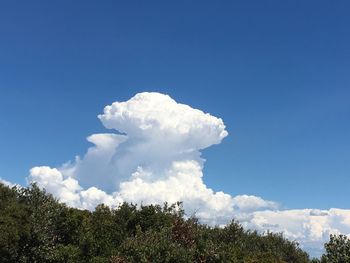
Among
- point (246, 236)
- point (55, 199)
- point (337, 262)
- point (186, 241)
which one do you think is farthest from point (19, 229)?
point (246, 236)

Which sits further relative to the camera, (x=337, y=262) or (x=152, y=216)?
(x=152, y=216)

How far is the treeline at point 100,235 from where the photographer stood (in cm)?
4744

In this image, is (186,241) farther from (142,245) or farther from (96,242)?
(96,242)

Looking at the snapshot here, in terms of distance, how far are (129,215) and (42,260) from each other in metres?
14.9

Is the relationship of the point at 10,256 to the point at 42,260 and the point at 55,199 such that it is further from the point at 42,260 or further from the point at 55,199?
the point at 55,199

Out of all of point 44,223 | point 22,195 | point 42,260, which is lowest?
point 42,260

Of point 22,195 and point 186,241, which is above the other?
point 22,195

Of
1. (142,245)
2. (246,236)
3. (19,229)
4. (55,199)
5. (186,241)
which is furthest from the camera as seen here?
(246,236)

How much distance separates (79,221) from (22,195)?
9.38m

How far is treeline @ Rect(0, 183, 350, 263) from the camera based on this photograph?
1868 inches

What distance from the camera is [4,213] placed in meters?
59.8

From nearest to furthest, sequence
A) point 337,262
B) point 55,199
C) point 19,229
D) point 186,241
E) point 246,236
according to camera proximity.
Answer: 1. point 337,262
2. point 186,241
3. point 19,229
4. point 55,199
5. point 246,236

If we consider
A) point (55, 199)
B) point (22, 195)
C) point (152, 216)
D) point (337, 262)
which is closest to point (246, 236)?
point (152, 216)

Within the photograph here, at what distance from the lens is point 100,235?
63406 millimetres
